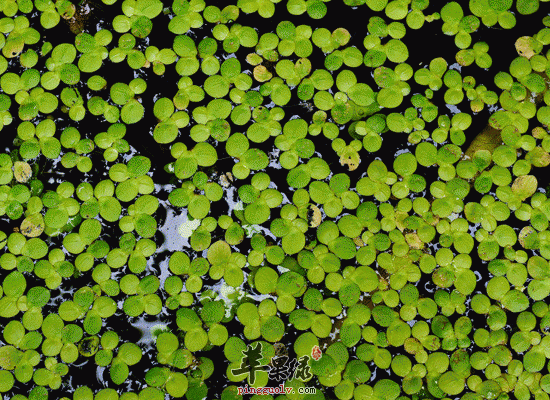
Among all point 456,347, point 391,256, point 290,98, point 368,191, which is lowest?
point 456,347

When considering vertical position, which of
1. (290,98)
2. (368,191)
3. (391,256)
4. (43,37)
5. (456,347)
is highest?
(43,37)

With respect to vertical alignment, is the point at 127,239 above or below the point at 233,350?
above

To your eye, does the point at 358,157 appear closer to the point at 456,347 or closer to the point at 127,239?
the point at 456,347

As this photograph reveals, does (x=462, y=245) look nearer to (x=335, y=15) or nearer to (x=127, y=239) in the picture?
(x=335, y=15)

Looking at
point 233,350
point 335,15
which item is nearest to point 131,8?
point 335,15

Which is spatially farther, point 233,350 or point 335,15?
point 335,15

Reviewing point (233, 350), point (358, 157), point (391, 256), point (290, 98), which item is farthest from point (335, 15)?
point (233, 350)
